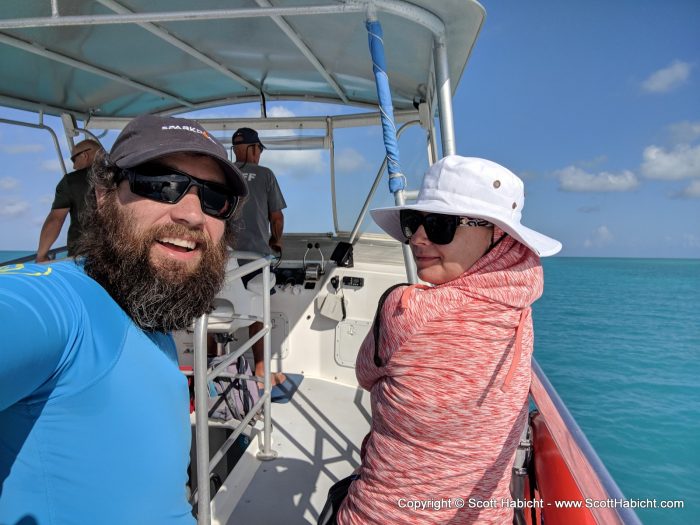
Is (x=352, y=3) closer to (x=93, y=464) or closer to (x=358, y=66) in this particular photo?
(x=358, y=66)

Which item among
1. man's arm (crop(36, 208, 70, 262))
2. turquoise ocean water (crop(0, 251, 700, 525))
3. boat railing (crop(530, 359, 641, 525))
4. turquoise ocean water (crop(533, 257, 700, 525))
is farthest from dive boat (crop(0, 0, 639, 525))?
turquoise ocean water (crop(533, 257, 700, 525))

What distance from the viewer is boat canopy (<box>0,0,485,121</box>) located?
2.15m

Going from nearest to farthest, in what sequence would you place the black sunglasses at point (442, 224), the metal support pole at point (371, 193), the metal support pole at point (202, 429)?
the black sunglasses at point (442, 224)
the metal support pole at point (202, 429)
the metal support pole at point (371, 193)

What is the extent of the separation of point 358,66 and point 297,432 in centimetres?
272

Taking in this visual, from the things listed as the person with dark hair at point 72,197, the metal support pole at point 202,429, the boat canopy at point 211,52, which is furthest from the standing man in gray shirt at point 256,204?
the metal support pole at point 202,429

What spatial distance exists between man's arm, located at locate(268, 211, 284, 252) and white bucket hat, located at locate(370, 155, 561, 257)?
2531 mm

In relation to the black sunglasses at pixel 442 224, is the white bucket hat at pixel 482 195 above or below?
above

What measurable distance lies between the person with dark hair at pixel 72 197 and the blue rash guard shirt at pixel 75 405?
332cm

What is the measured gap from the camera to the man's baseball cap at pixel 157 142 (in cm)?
92

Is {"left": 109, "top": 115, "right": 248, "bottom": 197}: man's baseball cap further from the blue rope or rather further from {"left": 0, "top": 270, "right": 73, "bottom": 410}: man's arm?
the blue rope

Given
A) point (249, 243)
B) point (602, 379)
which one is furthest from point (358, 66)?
point (602, 379)

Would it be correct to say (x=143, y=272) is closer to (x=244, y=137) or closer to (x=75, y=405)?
(x=75, y=405)

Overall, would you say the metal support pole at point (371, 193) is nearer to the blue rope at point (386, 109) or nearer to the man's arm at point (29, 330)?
the blue rope at point (386, 109)

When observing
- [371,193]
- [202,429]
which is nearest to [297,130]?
[371,193]
